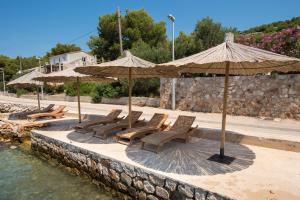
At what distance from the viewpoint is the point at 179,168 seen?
220 inches

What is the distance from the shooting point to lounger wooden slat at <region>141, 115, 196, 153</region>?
6762 mm

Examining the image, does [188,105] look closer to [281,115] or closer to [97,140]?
[281,115]

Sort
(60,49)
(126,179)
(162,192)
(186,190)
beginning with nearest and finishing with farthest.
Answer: (186,190), (162,192), (126,179), (60,49)

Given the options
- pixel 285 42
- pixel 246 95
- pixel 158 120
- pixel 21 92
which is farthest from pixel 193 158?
pixel 21 92

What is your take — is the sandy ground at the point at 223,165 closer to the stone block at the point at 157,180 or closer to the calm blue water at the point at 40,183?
the stone block at the point at 157,180

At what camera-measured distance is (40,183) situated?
23.4 feet

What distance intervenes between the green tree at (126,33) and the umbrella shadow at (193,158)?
28189mm

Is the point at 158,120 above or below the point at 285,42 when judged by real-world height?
below

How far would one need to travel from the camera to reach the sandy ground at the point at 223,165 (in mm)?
4547

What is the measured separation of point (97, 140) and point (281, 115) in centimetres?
950

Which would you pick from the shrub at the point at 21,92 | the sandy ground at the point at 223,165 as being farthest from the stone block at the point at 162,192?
the shrub at the point at 21,92

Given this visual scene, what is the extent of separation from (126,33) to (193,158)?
101 feet

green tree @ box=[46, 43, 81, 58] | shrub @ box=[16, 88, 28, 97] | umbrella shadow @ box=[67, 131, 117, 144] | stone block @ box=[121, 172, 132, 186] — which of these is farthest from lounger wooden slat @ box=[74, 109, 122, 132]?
green tree @ box=[46, 43, 81, 58]

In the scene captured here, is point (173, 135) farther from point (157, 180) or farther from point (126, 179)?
A: point (157, 180)
